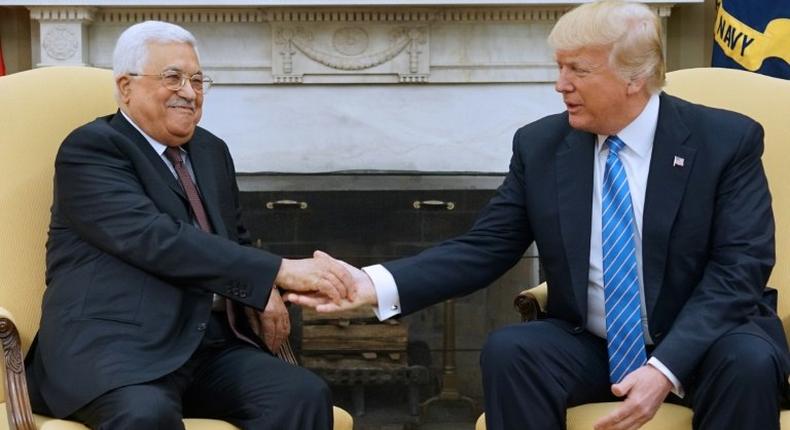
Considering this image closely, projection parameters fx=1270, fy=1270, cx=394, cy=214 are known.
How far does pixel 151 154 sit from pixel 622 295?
1.14 metres

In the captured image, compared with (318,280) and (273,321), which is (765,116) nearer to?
(318,280)

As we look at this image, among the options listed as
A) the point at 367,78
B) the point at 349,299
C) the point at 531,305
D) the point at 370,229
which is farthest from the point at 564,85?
the point at 367,78

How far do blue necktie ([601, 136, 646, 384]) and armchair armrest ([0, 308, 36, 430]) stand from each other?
49.3 inches

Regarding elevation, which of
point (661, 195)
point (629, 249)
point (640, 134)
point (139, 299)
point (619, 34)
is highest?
point (619, 34)

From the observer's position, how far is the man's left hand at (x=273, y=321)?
2.98 meters

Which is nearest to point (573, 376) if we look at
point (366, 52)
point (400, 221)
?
point (400, 221)

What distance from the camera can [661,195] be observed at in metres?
2.77

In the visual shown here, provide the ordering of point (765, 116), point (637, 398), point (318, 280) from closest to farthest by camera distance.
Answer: point (637, 398) < point (318, 280) < point (765, 116)

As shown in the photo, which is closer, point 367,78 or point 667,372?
point 667,372

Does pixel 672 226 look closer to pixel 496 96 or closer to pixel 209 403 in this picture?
pixel 209 403

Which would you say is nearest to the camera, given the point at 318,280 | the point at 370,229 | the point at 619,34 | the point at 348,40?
the point at 619,34

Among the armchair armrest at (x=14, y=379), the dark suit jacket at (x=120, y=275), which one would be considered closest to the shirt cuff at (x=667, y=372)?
the dark suit jacket at (x=120, y=275)

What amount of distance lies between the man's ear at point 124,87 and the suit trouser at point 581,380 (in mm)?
1042

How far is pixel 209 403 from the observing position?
9.35 feet
